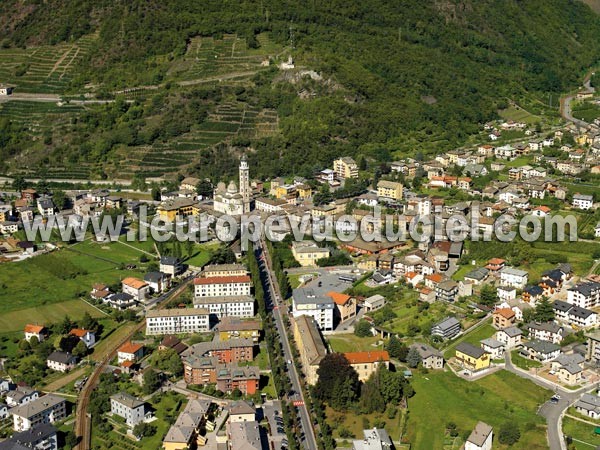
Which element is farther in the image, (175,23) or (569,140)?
(175,23)

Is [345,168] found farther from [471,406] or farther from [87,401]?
[87,401]

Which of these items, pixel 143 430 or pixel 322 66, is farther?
pixel 322 66

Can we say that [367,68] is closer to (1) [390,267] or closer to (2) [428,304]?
(1) [390,267]

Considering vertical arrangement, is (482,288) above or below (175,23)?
below

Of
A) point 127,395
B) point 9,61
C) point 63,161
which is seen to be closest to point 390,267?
point 127,395

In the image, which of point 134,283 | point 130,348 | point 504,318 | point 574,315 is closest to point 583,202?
point 574,315

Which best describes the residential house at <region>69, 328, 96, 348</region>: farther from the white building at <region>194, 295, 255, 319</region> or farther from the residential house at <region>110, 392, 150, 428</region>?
the residential house at <region>110, 392, 150, 428</region>
